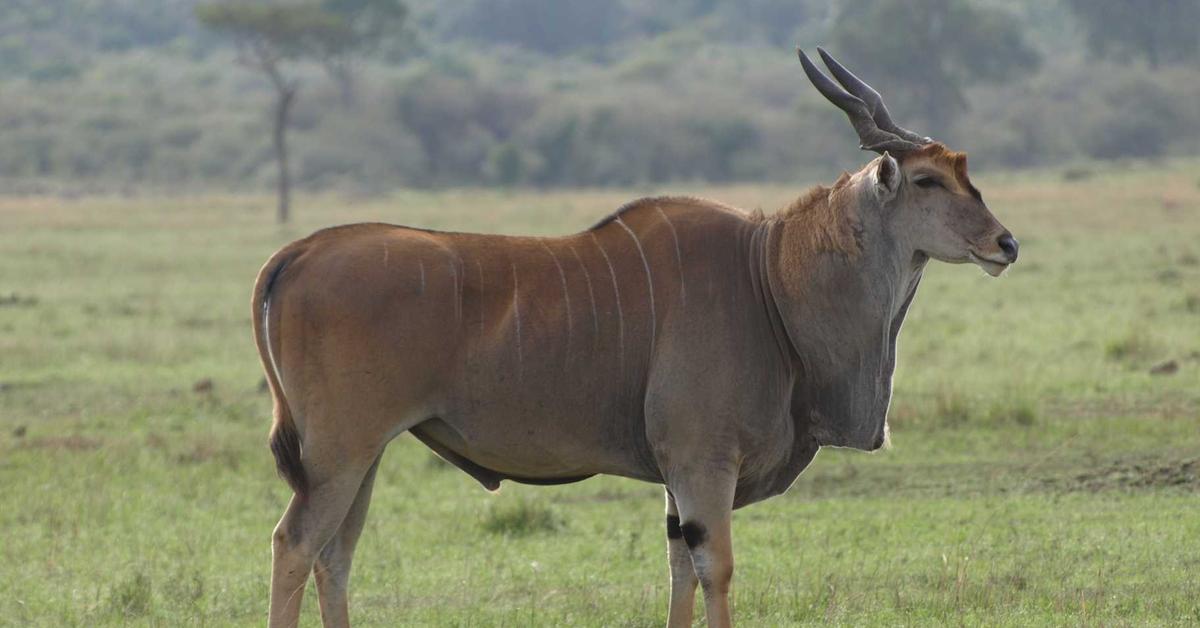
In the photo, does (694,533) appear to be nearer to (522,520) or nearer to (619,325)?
(619,325)

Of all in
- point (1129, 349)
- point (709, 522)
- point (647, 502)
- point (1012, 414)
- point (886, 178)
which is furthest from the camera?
point (1129, 349)

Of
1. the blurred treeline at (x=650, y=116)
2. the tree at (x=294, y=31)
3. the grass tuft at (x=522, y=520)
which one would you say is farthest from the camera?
the blurred treeline at (x=650, y=116)

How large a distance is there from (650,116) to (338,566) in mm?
49287

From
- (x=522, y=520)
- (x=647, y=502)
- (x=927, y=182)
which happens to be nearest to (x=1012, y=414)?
(x=647, y=502)

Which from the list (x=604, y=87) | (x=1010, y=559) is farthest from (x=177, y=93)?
(x=1010, y=559)

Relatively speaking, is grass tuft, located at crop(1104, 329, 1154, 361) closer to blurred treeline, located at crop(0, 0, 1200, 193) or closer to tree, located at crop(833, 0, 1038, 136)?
blurred treeline, located at crop(0, 0, 1200, 193)

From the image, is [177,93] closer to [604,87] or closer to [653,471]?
[604,87]

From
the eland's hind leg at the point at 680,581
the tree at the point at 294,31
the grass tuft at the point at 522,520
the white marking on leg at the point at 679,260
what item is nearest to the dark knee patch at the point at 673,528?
the eland's hind leg at the point at 680,581

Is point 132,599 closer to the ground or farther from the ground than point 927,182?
closer to the ground

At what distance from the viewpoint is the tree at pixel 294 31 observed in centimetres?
4038

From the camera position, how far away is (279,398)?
18.0ft

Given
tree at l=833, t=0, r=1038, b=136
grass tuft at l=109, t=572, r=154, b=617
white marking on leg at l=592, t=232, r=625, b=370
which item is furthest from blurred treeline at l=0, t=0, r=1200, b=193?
white marking on leg at l=592, t=232, r=625, b=370

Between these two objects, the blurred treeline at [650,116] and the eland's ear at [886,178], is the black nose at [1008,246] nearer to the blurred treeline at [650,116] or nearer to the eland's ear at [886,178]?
the eland's ear at [886,178]

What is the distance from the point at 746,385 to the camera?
5398mm
